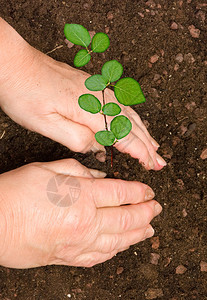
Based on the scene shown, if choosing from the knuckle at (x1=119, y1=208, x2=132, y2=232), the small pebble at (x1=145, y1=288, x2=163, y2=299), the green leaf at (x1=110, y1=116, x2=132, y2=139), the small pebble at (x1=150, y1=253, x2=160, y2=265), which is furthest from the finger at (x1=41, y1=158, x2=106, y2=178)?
the small pebble at (x1=145, y1=288, x2=163, y2=299)

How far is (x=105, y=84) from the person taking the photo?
129cm

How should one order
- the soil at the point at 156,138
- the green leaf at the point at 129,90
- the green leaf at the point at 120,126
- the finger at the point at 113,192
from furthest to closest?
the soil at the point at 156,138, the finger at the point at 113,192, the green leaf at the point at 120,126, the green leaf at the point at 129,90

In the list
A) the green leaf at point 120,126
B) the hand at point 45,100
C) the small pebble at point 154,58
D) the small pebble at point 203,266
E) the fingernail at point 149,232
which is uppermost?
the green leaf at point 120,126

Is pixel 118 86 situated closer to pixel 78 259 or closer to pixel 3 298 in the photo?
pixel 78 259

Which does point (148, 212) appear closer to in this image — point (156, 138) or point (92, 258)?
point (92, 258)

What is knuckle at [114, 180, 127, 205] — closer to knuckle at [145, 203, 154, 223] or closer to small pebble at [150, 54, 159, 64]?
knuckle at [145, 203, 154, 223]

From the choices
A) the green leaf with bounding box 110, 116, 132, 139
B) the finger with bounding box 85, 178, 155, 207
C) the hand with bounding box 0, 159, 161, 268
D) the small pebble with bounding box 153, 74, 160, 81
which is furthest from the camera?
the small pebble with bounding box 153, 74, 160, 81

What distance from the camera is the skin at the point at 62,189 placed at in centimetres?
149

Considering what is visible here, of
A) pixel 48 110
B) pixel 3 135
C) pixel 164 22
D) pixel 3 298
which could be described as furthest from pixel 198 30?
pixel 3 298

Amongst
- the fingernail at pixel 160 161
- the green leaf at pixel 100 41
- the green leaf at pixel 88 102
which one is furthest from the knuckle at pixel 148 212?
the green leaf at pixel 100 41

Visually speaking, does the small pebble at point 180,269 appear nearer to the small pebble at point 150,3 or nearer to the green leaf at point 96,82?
the green leaf at point 96,82

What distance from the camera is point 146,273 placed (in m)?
1.84

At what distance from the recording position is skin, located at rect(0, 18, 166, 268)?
4.89 feet

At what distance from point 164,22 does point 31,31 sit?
0.75 meters
